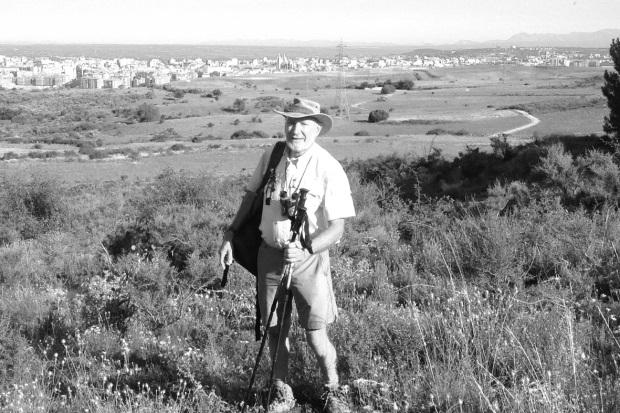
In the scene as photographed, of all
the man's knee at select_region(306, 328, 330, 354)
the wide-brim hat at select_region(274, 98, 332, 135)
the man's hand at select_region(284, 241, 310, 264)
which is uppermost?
the wide-brim hat at select_region(274, 98, 332, 135)

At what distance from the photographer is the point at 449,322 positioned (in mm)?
4391

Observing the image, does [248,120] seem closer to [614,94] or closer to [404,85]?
[404,85]

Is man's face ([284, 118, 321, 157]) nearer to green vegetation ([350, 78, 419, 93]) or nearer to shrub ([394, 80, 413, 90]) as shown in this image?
green vegetation ([350, 78, 419, 93])

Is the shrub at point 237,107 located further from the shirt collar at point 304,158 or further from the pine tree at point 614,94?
the shirt collar at point 304,158

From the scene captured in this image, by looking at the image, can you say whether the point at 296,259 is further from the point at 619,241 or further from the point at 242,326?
the point at 619,241

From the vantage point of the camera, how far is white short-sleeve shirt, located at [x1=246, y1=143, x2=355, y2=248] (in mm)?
3607

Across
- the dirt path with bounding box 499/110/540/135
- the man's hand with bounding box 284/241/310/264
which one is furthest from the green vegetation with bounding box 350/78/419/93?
the man's hand with bounding box 284/241/310/264

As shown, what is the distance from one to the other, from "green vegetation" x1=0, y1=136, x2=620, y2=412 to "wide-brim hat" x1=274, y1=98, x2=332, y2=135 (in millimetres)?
1354

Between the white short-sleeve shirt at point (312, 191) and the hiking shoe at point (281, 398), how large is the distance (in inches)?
32.4

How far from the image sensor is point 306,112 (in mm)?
3676

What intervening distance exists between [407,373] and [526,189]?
307 inches

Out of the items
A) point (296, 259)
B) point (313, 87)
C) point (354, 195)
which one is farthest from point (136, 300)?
point (313, 87)

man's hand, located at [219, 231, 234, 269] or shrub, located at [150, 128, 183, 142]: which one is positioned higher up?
man's hand, located at [219, 231, 234, 269]

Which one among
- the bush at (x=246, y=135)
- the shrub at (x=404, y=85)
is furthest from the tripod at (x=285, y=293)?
the shrub at (x=404, y=85)
